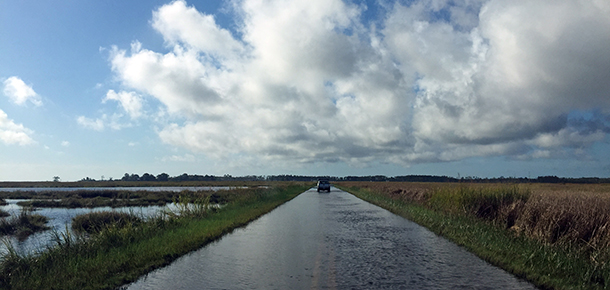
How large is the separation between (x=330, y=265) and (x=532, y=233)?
815cm

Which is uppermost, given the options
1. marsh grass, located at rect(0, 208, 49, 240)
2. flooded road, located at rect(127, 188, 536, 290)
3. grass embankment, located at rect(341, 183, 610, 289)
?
grass embankment, located at rect(341, 183, 610, 289)

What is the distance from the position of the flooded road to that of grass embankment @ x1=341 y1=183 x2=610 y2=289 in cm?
74

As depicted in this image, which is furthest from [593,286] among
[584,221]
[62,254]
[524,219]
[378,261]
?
[62,254]

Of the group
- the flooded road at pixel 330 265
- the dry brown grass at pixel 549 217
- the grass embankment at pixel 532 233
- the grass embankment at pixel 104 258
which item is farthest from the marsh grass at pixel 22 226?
the dry brown grass at pixel 549 217

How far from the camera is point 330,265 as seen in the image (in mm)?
9789

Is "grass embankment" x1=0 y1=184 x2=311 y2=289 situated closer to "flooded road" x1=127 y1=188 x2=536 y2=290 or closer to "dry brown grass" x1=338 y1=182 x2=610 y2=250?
"flooded road" x1=127 y1=188 x2=536 y2=290

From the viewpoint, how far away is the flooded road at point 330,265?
7.97 m

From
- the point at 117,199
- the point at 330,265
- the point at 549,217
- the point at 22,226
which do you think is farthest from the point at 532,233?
the point at 117,199

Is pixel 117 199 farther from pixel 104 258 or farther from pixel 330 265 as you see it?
pixel 330 265

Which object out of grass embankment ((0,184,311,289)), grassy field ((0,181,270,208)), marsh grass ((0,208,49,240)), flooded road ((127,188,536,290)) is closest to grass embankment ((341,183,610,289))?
flooded road ((127,188,536,290))

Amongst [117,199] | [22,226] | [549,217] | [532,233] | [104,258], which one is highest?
[549,217]

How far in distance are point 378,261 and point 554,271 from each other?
12.4 ft

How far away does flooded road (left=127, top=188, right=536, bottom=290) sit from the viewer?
7969mm

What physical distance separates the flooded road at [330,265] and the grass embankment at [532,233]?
74 cm
